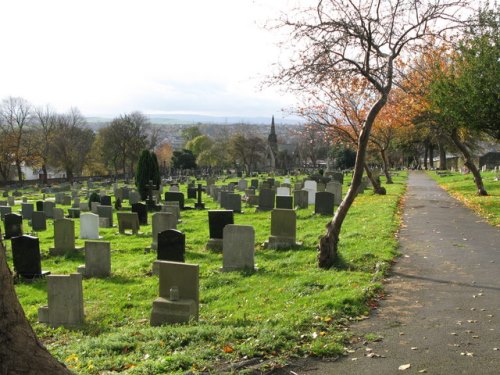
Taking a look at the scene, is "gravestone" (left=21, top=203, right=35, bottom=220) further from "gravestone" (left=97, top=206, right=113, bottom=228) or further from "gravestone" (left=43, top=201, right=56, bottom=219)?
"gravestone" (left=97, top=206, right=113, bottom=228)

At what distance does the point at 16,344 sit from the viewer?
12.7 ft

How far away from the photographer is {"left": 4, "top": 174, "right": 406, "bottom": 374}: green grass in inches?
214

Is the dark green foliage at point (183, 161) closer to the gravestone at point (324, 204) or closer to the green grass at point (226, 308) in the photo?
the gravestone at point (324, 204)

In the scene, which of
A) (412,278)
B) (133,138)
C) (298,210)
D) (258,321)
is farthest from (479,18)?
(133,138)

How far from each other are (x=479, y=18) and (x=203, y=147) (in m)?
85.6

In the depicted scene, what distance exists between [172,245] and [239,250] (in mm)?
1451

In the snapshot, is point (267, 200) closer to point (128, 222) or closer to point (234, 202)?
point (234, 202)

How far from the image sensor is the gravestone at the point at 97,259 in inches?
446

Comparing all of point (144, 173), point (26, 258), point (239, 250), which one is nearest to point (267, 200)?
point (144, 173)

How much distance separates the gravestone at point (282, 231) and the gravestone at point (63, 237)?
18.9 ft

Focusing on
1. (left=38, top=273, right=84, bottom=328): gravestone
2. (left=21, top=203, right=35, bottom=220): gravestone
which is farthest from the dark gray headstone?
(left=21, top=203, right=35, bottom=220): gravestone

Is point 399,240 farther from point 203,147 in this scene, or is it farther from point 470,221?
point 203,147

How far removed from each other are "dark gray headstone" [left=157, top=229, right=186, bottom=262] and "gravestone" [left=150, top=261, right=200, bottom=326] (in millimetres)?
2919

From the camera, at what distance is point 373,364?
5.20m
